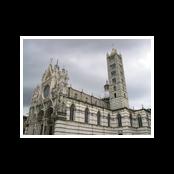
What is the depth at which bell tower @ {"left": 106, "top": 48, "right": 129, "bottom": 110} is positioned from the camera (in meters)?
24.3

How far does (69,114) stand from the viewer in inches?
665

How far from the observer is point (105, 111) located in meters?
21.3

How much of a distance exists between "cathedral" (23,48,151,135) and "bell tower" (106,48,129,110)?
50 centimetres

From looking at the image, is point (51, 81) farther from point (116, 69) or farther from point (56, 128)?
point (116, 69)

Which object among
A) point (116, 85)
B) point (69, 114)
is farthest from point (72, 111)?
point (116, 85)

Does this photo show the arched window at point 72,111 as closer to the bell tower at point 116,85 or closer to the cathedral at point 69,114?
the cathedral at point 69,114

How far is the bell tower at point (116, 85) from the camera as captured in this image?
2426 cm

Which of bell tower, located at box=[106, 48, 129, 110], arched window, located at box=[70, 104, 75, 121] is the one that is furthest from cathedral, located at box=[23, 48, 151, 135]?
bell tower, located at box=[106, 48, 129, 110]

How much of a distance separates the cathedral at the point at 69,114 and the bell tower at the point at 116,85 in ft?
1.63

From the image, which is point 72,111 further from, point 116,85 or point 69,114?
→ point 116,85

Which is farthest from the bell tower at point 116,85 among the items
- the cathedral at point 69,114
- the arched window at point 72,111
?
the arched window at point 72,111

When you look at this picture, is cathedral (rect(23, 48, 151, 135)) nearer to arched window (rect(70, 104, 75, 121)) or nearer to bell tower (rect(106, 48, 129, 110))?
arched window (rect(70, 104, 75, 121))
